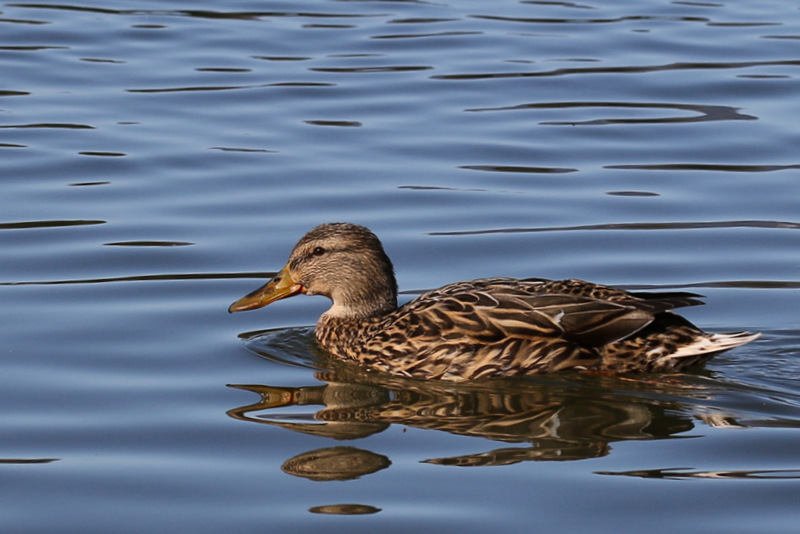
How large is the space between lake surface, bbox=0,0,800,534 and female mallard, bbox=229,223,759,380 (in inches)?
6.7

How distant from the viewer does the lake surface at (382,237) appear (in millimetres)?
6391

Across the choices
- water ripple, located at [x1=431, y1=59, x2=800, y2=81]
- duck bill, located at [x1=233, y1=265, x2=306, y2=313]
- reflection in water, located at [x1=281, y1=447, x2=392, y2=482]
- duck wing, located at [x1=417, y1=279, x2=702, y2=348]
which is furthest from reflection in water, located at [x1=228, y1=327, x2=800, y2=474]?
water ripple, located at [x1=431, y1=59, x2=800, y2=81]

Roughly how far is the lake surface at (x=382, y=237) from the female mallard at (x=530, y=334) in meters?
0.17

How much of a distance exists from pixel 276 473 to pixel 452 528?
0.97m

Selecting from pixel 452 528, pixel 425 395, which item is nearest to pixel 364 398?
pixel 425 395

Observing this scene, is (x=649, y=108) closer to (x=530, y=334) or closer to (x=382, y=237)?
(x=382, y=237)

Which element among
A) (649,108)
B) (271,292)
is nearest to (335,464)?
(271,292)

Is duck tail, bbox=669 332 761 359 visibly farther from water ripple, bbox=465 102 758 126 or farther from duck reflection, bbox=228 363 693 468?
water ripple, bbox=465 102 758 126

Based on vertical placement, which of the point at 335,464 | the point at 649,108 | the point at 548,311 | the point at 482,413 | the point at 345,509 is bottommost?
the point at 345,509

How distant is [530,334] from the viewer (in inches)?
319

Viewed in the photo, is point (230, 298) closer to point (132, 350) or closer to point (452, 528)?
point (132, 350)

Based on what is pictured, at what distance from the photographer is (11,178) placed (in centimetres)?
1176

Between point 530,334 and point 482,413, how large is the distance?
76 centimetres

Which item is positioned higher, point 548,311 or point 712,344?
point 548,311
